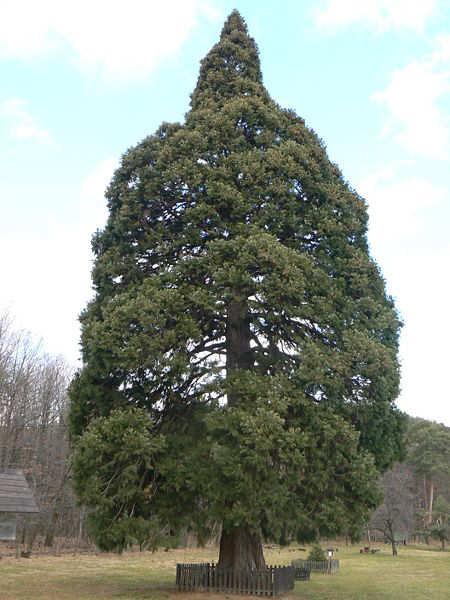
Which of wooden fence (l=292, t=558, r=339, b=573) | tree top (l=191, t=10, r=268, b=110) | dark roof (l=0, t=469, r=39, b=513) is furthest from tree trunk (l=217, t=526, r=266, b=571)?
tree top (l=191, t=10, r=268, b=110)

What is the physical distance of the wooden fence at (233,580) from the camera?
47.4 ft

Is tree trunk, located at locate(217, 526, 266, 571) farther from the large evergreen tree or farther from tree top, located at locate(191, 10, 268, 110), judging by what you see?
tree top, located at locate(191, 10, 268, 110)

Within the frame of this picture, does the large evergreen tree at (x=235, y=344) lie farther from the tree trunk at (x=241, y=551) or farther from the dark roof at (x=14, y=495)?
the dark roof at (x=14, y=495)

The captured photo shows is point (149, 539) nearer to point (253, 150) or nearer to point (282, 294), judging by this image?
point (282, 294)

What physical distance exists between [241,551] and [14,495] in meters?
6.09

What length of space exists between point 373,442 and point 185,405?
5.10 metres

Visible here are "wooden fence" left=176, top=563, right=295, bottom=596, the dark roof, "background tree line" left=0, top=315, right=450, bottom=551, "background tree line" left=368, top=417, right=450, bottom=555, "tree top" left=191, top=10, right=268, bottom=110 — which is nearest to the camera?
the dark roof

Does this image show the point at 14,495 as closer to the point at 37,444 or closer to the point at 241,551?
the point at 241,551

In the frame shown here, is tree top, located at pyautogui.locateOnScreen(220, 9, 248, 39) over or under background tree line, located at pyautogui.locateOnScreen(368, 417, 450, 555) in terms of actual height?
over

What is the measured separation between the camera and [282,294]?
14461mm

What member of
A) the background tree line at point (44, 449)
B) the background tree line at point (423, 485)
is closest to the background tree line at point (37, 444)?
the background tree line at point (44, 449)

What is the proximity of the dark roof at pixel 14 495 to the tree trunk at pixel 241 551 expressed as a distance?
5.22 metres

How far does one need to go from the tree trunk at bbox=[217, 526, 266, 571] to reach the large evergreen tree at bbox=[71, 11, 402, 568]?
0.15ft

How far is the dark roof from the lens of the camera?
1177 centimetres
